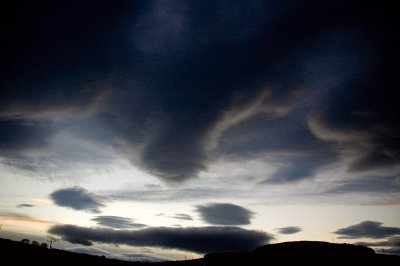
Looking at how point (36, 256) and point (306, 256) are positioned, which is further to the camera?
point (36, 256)

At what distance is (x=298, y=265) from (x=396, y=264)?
9.61 meters

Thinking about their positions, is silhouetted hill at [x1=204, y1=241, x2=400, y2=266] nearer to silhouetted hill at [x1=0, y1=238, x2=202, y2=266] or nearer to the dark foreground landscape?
the dark foreground landscape

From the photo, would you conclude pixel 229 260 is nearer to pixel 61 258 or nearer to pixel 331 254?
pixel 331 254

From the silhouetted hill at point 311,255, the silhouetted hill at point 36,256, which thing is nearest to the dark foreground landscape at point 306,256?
the silhouetted hill at point 311,255

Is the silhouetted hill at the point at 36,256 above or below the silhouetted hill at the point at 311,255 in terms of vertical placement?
below

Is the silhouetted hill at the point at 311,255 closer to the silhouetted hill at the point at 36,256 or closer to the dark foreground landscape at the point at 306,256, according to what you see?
the dark foreground landscape at the point at 306,256

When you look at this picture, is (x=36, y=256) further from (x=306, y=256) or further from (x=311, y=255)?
(x=311, y=255)

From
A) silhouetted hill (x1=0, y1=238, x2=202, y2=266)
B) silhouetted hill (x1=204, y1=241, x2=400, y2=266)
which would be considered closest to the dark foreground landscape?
silhouetted hill (x1=204, y1=241, x2=400, y2=266)

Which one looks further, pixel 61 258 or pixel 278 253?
pixel 61 258

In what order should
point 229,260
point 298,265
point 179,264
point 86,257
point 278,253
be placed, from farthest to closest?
point 179,264, point 86,257, point 229,260, point 278,253, point 298,265

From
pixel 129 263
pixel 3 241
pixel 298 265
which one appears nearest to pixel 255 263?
pixel 298 265

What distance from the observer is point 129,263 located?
52656 mm

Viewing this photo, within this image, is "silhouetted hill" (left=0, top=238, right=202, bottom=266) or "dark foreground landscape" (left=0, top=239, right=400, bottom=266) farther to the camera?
"silhouetted hill" (left=0, top=238, right=202, bottom=266)


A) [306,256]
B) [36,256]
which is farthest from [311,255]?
[36,256]
